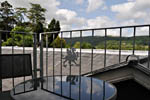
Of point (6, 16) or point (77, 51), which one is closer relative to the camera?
point (77, 51)

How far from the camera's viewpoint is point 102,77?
1.82 meters

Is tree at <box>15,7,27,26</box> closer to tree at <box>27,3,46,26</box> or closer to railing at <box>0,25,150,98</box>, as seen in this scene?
tree at <box>27,3,46,26</box>

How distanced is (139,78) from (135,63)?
19cm

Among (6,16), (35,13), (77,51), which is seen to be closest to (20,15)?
(6,16)

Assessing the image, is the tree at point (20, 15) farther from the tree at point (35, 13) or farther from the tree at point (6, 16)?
the tree at point (35, 13)

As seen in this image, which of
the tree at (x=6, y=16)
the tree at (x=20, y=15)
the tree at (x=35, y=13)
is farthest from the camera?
the tree at (x=20, y=15)

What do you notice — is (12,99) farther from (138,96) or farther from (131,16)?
(131,16)

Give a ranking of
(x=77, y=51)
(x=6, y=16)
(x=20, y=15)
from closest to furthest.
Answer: (x=77, y=51), (x=6, y=16), (x=20, y=15)

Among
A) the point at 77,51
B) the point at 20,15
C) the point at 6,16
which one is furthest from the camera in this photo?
the point at 20,15

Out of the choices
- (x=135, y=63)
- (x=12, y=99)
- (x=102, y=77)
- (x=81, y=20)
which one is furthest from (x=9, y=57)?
(x=81, y=20)

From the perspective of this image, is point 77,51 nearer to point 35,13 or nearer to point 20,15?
point 35,13

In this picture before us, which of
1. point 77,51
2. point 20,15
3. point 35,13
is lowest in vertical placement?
point 77,51

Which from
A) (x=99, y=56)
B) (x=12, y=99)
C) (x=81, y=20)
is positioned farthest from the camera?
(x=81, y=20)

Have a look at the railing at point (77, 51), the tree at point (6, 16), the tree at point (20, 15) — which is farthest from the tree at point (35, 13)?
the railing at point (77, 51)
